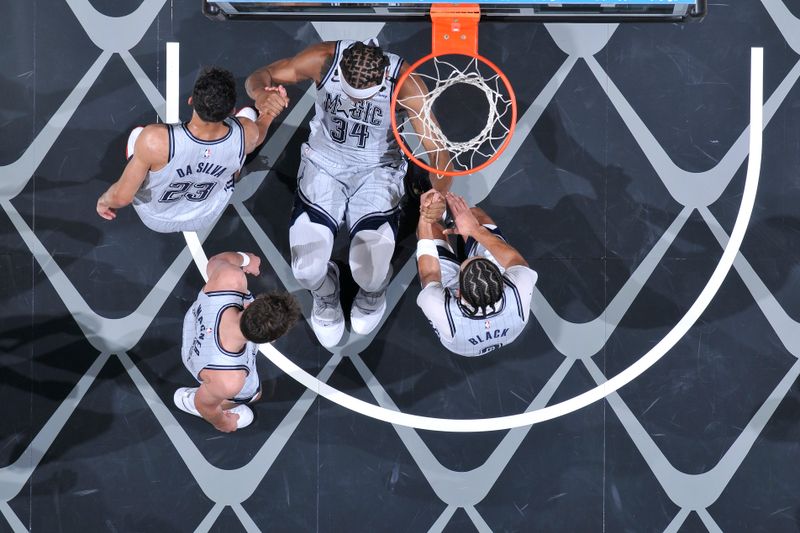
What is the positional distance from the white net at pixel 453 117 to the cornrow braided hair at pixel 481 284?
3.00 feet

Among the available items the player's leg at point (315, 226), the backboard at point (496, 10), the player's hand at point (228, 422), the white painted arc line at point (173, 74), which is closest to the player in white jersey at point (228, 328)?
the player's hand at point (228, 422)

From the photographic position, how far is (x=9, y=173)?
5.57 m

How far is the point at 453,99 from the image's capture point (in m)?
5.54

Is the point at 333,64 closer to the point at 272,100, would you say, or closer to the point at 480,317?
the point at 272,100

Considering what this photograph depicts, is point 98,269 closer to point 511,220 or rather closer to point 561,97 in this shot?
point 511,220

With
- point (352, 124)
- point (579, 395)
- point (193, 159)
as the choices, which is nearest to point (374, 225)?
point (352, 124)

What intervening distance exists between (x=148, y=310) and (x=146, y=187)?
48.4 inches

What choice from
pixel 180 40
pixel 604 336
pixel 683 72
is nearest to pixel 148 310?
pixel 180 40

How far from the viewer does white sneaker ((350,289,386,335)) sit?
207 inches

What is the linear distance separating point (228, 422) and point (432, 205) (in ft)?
6.81

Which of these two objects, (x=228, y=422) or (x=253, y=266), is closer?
(x=253, y=266)

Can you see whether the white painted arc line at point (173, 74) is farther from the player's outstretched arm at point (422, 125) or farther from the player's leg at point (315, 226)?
the player's outstretched arm at point (422, 125)

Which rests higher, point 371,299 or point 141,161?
point 141,161

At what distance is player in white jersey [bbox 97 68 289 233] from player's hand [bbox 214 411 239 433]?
52.6 inches
